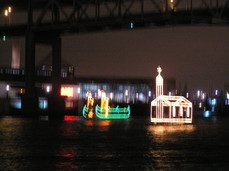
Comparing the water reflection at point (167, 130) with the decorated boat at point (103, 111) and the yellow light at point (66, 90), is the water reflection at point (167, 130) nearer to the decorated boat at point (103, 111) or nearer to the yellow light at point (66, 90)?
the decorated boat at point (103, 111)

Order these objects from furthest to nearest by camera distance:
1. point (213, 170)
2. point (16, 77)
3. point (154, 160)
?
point (16, 77) < point (154, 160) < point (213, 170)

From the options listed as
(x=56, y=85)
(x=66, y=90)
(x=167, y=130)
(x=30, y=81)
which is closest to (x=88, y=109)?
(x=56, y=85)

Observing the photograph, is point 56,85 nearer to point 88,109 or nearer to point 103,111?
point 88,109

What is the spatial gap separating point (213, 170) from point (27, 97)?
221 ft

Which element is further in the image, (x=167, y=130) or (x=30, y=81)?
(x=30, y=81)

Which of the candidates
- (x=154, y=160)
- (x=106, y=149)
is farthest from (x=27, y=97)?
(x=154, y=160)

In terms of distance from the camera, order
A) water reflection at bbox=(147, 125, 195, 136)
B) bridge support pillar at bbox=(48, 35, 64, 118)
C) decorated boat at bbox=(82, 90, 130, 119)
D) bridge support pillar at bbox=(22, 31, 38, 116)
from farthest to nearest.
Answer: bridge support pillar at bbox=(48, 35, 64, 118)
decorated boat at bbox=(82, 90, 130, 119)
bridge support pillar at bbox=(22, 31, 38, 116)
water reflection at bbox=(147, 125, 195, 136)

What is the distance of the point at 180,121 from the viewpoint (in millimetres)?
65500

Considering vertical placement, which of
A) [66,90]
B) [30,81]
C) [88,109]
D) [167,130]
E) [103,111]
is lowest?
[167,130]

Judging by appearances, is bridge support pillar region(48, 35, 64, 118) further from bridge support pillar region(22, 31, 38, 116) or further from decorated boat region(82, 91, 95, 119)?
bridge support pillar region(22, 31, 38, 116)

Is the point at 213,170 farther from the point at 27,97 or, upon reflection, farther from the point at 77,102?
the point at 77,102

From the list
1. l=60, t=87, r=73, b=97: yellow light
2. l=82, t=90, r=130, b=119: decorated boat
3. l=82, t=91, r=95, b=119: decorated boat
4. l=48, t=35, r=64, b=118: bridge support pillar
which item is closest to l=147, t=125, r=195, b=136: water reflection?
l=82, t=90, r=130, b=119: decorated boat

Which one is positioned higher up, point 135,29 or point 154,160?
point 135,29

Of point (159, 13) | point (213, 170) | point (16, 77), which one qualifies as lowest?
point (213, 170)
